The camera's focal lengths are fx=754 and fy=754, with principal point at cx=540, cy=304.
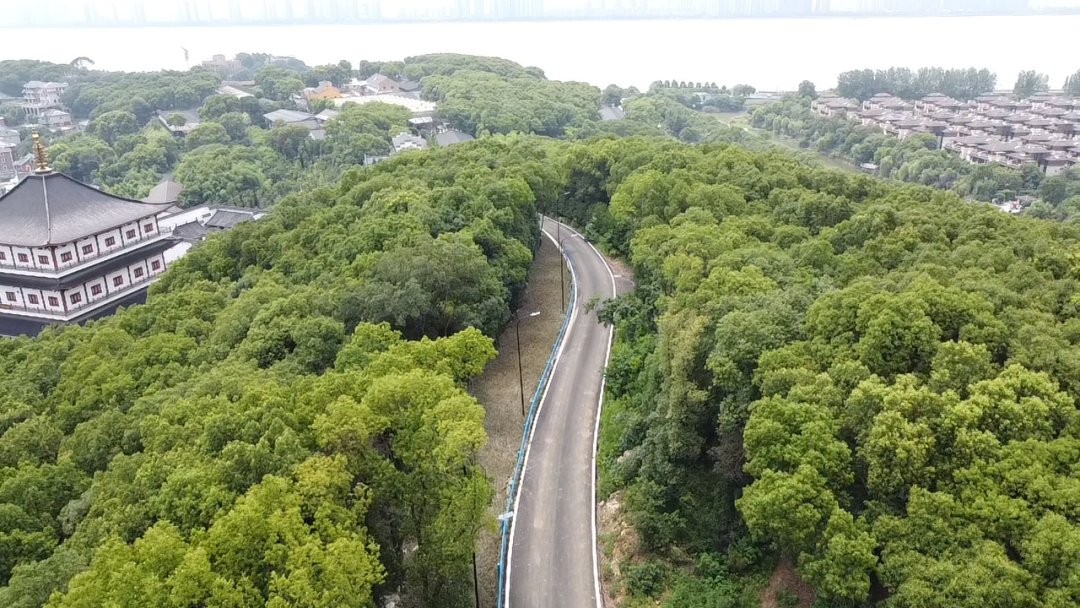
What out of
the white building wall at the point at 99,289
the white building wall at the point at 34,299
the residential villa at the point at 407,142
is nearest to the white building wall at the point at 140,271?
the white building wall at the point at 99,289

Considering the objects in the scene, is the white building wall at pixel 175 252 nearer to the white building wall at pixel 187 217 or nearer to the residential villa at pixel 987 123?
the white building wall at pixel 187 217

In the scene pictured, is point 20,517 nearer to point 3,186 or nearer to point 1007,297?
point 1007,297

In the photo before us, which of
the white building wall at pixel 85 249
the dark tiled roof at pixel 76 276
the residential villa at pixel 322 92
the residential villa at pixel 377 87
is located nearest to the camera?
the dark tiled roof at pixel 76 276

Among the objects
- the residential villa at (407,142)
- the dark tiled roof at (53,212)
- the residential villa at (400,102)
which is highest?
the dark tiled roof at (53,212)

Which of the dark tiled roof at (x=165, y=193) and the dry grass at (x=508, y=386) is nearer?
the dry grass at (x=508, y=386)

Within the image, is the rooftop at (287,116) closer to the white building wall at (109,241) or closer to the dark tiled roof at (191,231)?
the dark tiled roof at (191,231)

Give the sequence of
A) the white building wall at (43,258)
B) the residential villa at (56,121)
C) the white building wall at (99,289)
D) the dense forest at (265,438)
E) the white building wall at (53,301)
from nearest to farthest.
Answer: the dense forest at (265,438) → the white building wall at (43,258) → the white building wall at (53,301) → the white building wall at (99,289) → the residential villa at (56,121)

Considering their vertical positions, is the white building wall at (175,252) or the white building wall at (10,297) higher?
the white building wall at (10,297)

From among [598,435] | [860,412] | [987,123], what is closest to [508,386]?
[598,435]

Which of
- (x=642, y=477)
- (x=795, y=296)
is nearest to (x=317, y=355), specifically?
(x=642, y=477)
